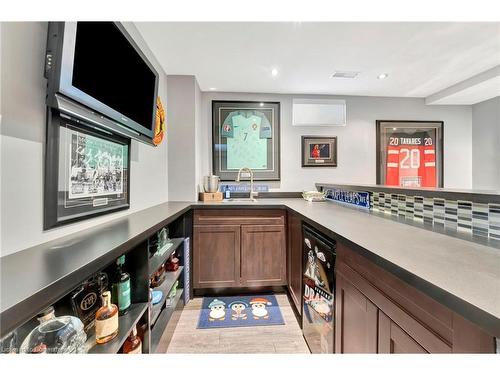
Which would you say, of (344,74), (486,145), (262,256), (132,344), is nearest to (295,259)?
(262,256)

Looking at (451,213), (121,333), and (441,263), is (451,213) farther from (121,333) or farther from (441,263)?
(121,333)

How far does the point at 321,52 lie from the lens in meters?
2.16

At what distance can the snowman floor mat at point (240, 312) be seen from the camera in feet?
6.57

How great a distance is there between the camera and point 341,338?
46.4 inches

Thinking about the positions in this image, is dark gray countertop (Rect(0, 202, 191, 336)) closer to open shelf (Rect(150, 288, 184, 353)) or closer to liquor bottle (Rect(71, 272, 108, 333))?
liquor bottle (Rect(71, 272, 108, 333))

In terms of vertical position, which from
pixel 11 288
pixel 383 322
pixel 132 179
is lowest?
pixel 383 322

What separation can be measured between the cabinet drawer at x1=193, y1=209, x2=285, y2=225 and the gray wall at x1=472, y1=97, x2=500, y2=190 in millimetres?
3187

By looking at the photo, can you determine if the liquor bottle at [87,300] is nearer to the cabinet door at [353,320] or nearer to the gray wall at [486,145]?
the cabinet door at [353,320]

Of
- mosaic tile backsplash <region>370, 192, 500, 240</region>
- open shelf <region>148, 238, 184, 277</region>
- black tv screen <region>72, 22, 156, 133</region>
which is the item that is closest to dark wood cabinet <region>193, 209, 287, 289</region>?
open shelf <region>148, 238, 184, 277</region>

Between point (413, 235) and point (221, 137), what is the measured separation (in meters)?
2.53

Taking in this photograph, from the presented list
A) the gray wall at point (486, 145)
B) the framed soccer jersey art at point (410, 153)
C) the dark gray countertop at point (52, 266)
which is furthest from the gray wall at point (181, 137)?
the gray wall at point (486, 145)

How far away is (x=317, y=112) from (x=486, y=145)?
2.46 metres
